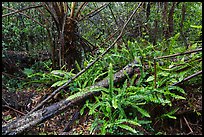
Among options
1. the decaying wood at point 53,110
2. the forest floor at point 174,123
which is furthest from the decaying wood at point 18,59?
the decaying wood at point 53,110

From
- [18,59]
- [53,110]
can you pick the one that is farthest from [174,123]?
[18,59]

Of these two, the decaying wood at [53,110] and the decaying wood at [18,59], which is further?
the decaying wood at [18,59]

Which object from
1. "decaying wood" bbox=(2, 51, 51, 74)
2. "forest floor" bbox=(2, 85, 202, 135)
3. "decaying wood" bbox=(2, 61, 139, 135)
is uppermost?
"decaying wood" bbox=(2, 51, 51, 74)

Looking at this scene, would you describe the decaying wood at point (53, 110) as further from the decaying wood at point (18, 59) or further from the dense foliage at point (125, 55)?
the decaying wood at point (18, 59)

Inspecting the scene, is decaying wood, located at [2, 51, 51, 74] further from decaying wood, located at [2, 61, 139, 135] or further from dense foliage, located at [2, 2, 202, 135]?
decaying wood, located at [2, 61, 139, 135]

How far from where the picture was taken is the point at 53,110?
9.05 feet

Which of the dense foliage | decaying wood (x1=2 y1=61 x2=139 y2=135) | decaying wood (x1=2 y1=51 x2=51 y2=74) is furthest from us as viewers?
decaying wood (x1=2 y1=51 x2=51 y2=74)

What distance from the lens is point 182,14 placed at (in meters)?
4.68

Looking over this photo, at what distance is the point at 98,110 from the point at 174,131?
→ 102 cm

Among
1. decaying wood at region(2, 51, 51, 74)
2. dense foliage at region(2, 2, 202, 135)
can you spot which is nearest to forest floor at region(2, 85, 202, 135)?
dense foliage at region(2, 2, 202, 135)

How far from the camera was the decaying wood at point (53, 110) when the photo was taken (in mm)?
2541

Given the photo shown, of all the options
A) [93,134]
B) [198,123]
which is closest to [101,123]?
[93,134]

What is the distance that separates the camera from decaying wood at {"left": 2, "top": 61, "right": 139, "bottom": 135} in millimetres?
2541

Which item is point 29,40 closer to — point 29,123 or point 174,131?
point 29,123
